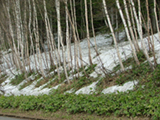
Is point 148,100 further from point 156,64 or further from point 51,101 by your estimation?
point 51,101

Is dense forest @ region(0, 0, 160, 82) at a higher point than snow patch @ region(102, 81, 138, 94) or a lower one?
higher

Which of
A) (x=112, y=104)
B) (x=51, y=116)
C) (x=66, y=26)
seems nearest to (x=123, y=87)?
(x=112, y=104)

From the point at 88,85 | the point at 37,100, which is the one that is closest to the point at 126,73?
the point at 88,85

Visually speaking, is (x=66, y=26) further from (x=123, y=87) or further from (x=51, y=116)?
(x=51, y=116)

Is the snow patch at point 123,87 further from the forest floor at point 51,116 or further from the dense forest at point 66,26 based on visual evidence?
the forest floor at point 51,116

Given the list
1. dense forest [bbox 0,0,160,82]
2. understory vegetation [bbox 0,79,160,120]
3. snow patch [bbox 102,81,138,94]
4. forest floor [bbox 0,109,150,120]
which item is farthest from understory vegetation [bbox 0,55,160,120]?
dense forest [bbox 0,0,160,82]

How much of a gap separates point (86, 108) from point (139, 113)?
1.86 meters

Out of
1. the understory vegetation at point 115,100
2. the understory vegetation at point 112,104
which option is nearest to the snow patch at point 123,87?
the understory vegetation at point 115,100

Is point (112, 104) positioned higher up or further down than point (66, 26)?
further down

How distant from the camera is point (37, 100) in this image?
8.50 meters

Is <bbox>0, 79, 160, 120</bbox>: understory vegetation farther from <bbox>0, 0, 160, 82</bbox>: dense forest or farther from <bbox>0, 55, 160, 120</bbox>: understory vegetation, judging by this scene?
<bbox>0, 0, 160, 82</bbox>: dense forest

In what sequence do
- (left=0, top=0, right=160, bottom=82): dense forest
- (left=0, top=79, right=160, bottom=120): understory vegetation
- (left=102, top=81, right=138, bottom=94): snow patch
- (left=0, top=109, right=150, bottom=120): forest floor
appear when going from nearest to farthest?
(left=0, top=79, right=160, bottom=120): understory vegetation
(left=0, top=109, right=150, bottom=120): forest floor
(left=102, top=81, right=138, bottom=94): snow patch
(left=0, top=0, right=160, bottom=82): dense forest

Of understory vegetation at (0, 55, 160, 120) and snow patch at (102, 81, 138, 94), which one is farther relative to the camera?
snow patch at (102, 81, 138, 94)

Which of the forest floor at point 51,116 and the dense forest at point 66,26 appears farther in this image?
the dense forest at point 66,26
